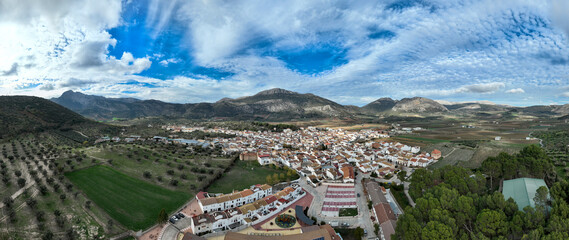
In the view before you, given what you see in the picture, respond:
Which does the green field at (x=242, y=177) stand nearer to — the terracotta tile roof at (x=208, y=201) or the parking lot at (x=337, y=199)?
the terracotta tile roof at (x=208, y=201)

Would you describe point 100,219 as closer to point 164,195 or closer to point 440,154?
point 164,195

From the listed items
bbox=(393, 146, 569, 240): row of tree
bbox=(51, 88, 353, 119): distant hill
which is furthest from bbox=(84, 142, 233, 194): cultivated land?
bbox=(51, 88, 353, 119): distant hill

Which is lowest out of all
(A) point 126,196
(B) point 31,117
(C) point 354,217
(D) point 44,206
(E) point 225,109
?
(C) point 354,217

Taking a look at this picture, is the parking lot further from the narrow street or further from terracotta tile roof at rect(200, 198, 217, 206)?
terracotta tile roof at rect(200, 198, 217, 206)

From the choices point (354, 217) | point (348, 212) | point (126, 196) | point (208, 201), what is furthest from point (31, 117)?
point (354, 217)

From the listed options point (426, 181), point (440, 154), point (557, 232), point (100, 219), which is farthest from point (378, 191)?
point (100, 219)

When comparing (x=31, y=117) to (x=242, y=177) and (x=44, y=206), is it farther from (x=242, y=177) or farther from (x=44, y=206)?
(x=242, y=177)
